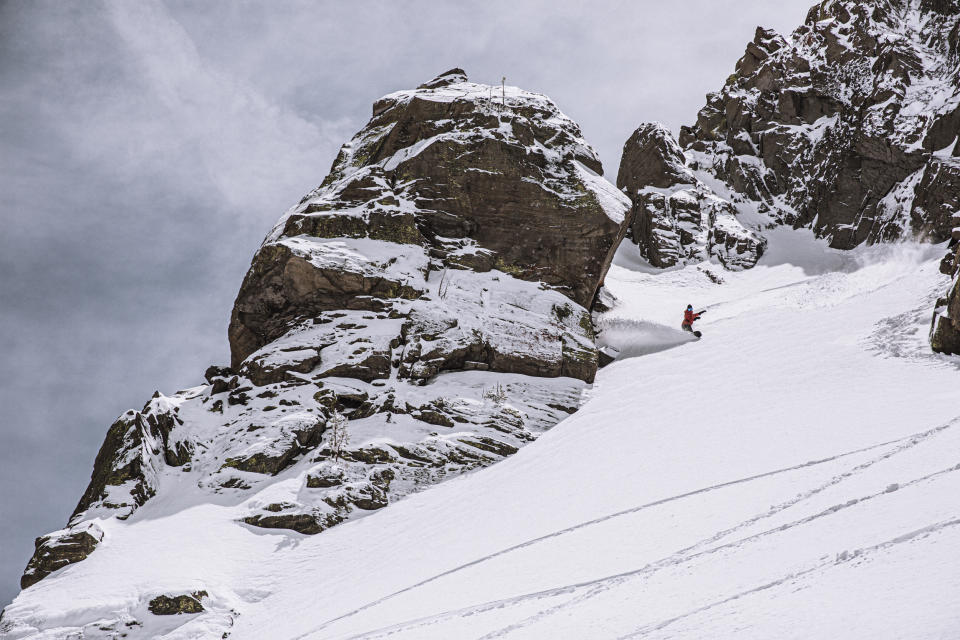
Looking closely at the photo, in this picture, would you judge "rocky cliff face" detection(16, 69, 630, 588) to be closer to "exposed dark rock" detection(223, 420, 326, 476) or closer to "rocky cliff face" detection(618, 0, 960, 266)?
"exposed dark rock" detection(223, 420, 326, 476)

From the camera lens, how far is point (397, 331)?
961 inches

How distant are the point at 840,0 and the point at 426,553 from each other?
5382 centimetres

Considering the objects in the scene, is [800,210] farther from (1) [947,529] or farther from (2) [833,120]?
(1) [947,529]

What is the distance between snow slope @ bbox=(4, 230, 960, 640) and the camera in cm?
779

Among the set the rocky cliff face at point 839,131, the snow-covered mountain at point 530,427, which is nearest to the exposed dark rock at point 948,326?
the snow-covered mountain at point 530,427

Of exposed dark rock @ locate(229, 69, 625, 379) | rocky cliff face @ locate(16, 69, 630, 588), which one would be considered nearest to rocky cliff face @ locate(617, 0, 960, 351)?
exposed dark rock @ locate(229, 69, 625, 379)

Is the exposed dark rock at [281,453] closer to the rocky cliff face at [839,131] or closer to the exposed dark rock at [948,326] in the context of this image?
the exposed dark rock at [948,326]

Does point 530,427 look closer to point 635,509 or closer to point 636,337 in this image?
point 635,509

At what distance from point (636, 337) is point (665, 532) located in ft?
54.8

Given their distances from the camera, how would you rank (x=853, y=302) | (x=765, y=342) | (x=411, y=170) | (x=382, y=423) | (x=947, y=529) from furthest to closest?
(x=411, y=170) < (x=853, y=302) < (x=765, y=342) < (x=382, y=423) < (x=947, y=529)

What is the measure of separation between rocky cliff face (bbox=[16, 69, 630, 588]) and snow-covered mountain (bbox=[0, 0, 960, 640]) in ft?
0.35

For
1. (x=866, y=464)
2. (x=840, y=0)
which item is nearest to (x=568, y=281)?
(x=866, y=464)

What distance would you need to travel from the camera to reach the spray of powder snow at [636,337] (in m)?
27.2

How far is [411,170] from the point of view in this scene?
29438 millimetres
